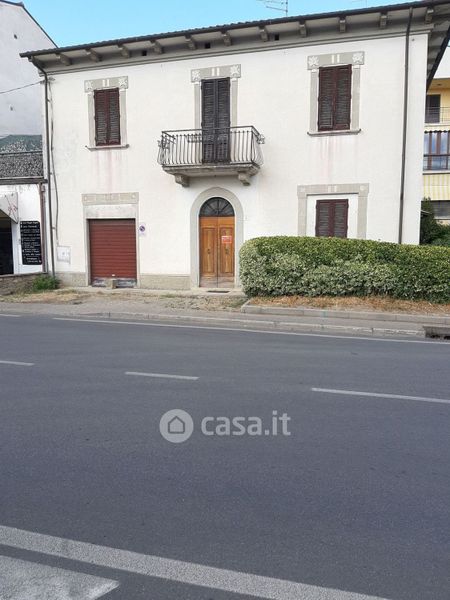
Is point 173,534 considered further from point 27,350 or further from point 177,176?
point 177,176

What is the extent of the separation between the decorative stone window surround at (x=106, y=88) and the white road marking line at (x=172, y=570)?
15394 millimetres

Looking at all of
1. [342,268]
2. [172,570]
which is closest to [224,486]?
[172,570]

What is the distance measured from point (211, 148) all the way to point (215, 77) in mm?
2248

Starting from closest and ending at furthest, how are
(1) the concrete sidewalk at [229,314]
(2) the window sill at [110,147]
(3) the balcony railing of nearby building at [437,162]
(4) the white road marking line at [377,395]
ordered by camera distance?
(4) the white road marking line at [377,395] < (1) the concrete sidewalk at [229,314] < (2) the window sill at [110,147] < (3) the balcony railing of nearby building at [437,162]

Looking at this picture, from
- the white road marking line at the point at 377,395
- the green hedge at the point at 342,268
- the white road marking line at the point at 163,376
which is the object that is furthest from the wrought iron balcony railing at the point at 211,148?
the white road marking line at the point at 377,395

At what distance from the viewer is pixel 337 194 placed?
49.2 ft

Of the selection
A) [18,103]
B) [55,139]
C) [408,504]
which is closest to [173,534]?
[408,504]

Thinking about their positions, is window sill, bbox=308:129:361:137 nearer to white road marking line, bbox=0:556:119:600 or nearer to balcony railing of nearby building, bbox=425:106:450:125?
white road marking line, bbox=0:556:119:600

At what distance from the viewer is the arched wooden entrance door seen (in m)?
16.1

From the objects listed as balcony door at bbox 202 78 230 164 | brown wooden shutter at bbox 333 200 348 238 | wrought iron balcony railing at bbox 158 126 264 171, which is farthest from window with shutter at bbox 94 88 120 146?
brown wooden shutter at bbox 333 200 348 238

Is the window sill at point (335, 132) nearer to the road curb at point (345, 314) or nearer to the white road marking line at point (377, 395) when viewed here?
the road curb at point (345, 314)

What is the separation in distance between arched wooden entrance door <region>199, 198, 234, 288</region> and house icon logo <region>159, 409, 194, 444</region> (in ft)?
37.6

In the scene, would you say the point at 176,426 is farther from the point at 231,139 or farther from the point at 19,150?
the point at 19,150

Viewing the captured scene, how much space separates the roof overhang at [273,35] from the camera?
13.6 metres
